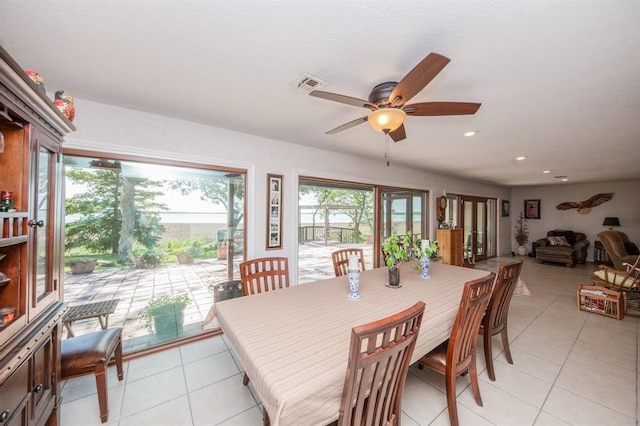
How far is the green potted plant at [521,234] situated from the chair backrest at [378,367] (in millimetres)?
9466

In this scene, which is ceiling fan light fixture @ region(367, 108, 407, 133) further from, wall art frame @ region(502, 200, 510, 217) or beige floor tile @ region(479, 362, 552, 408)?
wall art frame @ region(502, 200, 510, 217)

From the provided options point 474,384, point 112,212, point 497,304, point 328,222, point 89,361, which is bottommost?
point 474,384

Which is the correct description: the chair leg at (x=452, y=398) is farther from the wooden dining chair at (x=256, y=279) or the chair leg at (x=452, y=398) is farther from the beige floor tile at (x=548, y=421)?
the wooden dining chair at (x=256, y=279)

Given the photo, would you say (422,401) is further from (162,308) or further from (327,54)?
(162,308)

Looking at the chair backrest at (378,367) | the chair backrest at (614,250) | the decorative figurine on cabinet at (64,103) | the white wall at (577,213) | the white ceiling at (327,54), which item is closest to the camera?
the chair backrest at (378,367)

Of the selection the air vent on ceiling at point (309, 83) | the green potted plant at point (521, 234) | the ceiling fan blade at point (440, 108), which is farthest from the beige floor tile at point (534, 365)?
the green potted plant at point (521, 234)

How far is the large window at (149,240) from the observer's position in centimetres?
228

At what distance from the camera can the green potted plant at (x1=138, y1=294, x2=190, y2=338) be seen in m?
2.65

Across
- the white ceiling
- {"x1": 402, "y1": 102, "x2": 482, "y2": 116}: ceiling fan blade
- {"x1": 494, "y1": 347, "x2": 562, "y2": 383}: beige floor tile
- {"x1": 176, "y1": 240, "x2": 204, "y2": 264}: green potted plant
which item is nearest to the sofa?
the white ceiling

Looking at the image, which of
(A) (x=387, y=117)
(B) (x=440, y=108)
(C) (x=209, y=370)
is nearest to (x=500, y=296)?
(B) (x=440, y=108)

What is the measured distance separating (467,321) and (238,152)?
2766 mm

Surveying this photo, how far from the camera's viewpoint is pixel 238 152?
2943 mm

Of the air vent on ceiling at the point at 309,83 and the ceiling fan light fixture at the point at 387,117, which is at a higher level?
the air vent on ceiling at the point at 309,83

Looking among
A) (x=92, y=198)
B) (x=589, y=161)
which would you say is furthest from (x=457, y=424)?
(x=589, y=161)
